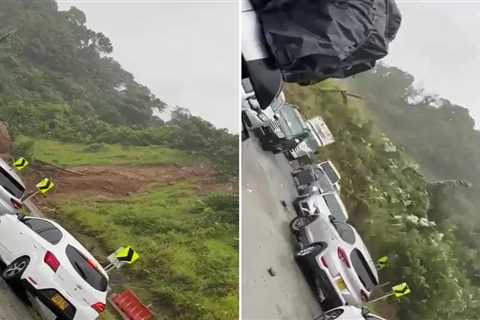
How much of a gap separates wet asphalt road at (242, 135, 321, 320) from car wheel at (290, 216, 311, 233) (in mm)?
25

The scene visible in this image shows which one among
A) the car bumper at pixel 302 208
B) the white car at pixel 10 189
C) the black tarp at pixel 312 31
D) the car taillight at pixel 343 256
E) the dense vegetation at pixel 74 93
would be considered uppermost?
the dense vegetation at pixel 74 93

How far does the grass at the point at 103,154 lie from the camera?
2670 mm

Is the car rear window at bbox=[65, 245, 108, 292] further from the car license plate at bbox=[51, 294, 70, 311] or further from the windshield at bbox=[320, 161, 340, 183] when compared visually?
the windshield at bbox=[320, 161, 340, 183]

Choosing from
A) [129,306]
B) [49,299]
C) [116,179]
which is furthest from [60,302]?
[116,179]

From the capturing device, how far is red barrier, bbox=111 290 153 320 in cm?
267

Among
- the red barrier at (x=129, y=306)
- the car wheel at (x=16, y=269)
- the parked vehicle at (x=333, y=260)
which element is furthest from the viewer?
the parked vehicle at (x=333, y=260)

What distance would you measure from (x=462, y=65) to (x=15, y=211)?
194 centimetres

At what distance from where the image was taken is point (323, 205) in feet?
9.75

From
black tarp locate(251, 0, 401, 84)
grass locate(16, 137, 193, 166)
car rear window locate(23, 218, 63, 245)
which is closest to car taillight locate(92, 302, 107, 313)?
car rear window locate(23, 218, 63, 245)

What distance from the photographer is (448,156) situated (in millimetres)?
2998

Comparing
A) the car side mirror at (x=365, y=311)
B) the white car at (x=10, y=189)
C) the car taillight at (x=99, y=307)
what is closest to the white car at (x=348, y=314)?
the car side mirror at (x=365, y=311)

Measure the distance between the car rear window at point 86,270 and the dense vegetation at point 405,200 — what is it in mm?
1039

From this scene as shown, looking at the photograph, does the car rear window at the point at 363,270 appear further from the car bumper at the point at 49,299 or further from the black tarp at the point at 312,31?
the car bumper at the point at 49,299

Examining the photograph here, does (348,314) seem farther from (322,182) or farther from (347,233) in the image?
(322,182)
